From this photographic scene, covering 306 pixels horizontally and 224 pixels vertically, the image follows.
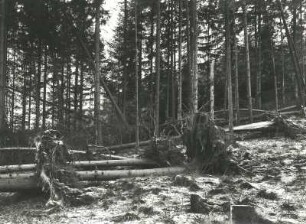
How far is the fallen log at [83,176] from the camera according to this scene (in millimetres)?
8383

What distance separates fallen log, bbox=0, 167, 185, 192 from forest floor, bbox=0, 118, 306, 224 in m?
0.24

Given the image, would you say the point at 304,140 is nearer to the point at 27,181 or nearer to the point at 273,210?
the point at 273,210

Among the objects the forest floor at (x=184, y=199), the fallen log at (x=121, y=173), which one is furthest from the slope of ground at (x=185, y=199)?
the fallen log at (x=121, y=173)

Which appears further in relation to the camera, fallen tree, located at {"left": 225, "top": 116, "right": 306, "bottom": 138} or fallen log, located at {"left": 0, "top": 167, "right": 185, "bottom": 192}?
fallen tree, located at {"left": 225, "top": 116, "right": 306, "bottom": 138}

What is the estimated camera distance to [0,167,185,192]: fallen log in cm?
838

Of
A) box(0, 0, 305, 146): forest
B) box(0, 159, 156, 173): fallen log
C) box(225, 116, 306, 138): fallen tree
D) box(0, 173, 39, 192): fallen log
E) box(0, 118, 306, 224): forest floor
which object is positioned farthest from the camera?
box(0, 0, 305, 146): forest

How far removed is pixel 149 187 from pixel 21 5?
15581mm

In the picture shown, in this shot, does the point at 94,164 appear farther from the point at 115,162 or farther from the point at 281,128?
the point at 281,128

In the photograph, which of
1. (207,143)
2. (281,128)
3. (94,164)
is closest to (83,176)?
(94,164)

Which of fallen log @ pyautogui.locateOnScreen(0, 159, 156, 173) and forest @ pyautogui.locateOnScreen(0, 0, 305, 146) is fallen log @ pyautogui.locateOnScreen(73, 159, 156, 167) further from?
forest @ pyautogui.locateOnScreen(0, 0, 305, 146)

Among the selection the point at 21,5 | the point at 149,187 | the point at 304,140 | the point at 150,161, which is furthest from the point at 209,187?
the point at 21,5

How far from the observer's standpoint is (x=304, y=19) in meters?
27.9

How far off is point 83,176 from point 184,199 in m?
3.09

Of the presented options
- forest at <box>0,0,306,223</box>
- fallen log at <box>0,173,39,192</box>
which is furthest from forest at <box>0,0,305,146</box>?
fallen log at <box>0,173,39,192</box>
